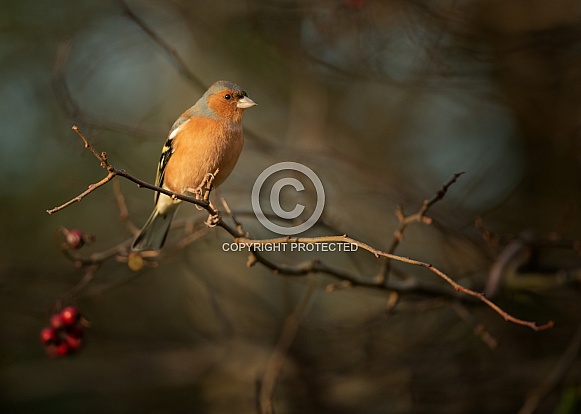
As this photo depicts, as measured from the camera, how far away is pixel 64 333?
3883 mm

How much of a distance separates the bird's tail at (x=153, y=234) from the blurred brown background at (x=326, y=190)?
0.91 feet

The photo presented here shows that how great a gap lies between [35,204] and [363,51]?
4.34 metres

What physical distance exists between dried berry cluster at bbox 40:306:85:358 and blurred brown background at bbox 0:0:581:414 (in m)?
0.11

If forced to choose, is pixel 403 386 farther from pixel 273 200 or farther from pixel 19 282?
pixel 19 282

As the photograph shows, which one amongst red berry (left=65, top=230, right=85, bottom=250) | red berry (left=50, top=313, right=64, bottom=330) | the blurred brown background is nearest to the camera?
red berry (left=65, top=230, right=85, bottom=250)

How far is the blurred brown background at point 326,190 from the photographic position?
4.58 meters

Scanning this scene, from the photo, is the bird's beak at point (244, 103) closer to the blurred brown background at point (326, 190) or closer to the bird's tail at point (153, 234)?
the blurred brown background at point (326, 190)

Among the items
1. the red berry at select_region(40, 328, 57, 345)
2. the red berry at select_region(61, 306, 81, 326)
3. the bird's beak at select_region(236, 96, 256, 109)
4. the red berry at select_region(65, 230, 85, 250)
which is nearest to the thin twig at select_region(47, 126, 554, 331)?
the red berry at select_region(65, 230, 85, 250)

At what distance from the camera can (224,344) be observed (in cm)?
540

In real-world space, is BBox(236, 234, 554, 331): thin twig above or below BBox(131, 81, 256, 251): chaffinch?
below

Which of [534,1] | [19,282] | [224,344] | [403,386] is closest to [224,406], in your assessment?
[224,344]

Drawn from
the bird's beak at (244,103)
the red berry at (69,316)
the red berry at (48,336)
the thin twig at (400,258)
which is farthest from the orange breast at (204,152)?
the red berry at (48,336)

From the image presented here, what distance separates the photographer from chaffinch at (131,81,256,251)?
11.9 ft

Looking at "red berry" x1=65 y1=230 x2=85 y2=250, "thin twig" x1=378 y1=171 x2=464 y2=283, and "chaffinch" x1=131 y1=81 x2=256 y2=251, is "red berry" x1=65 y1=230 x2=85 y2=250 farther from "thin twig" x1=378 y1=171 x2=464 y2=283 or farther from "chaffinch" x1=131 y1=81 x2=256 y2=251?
"thin twig" x1=378 y1=171 x2=464 y2=283
